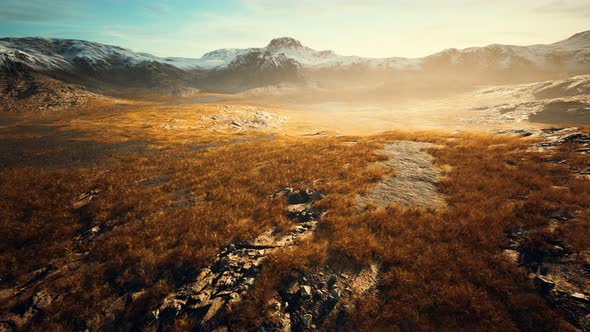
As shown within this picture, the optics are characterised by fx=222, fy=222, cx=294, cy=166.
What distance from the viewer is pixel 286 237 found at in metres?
8.55

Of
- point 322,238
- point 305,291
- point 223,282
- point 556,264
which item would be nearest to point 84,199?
point 223,282

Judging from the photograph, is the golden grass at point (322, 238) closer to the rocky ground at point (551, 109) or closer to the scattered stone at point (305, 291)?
the scattered stone at point (305, 291)

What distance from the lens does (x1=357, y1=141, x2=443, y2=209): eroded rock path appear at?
10453 millimetres

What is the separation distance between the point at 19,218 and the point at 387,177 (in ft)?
61.5

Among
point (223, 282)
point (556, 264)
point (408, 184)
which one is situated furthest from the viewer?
point (408, 184)

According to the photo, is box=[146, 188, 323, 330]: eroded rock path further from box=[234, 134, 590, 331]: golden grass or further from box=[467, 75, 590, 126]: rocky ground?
box=[467, 75, 590, 126]: rocky ground

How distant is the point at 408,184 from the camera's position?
12.2 m

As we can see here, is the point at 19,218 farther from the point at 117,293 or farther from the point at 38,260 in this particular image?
the point at 117,293

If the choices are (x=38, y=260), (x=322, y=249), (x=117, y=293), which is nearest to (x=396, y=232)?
(x=322, y=249)

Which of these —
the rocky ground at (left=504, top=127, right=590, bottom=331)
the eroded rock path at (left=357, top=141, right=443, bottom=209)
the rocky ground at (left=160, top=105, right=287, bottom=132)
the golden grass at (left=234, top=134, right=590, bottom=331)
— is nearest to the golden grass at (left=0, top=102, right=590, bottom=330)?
the golden grass at (left=234, top=134, right=590, bottom=331)

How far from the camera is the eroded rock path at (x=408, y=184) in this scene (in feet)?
34.3

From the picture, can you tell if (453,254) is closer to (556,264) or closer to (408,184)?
(556,264)

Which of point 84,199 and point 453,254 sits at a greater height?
point 453,254

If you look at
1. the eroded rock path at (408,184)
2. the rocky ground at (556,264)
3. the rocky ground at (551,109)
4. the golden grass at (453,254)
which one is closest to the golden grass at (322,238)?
the golden grass at (453,254)
